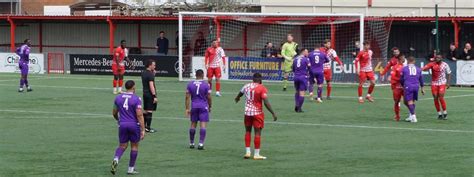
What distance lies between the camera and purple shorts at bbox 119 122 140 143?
18078 millimetres

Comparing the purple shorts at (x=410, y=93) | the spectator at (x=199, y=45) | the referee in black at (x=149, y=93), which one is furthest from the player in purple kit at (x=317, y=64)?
the spectator at (x=199, y=45)

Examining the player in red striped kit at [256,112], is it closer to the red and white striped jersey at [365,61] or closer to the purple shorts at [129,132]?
the purple shorts at [129,132]

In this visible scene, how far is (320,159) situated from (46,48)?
4202 cm

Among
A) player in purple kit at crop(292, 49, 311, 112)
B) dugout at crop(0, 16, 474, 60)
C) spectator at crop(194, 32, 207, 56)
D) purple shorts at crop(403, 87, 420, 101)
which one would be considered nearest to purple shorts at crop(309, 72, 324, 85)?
player in purple kit at crop(292, 49, 311, 112)

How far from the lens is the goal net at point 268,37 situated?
43.8m

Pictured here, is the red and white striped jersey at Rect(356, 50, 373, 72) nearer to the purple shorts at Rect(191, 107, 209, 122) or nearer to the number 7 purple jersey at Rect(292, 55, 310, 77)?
the number 7 purple jersey at Rect(292, 55, 310, 77)

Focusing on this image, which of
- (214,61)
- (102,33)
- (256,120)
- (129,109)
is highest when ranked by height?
(102,33)

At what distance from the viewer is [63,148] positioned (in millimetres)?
21922

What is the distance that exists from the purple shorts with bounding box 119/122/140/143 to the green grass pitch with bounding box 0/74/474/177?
0.62 metres

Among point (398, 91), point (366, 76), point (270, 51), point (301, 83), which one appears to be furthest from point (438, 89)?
point (270, 51)

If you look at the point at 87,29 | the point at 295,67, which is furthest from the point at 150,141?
the point at 87,29

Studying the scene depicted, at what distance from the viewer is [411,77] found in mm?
27312

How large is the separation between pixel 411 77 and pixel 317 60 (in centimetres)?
591

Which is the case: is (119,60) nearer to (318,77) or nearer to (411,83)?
(318,77)
